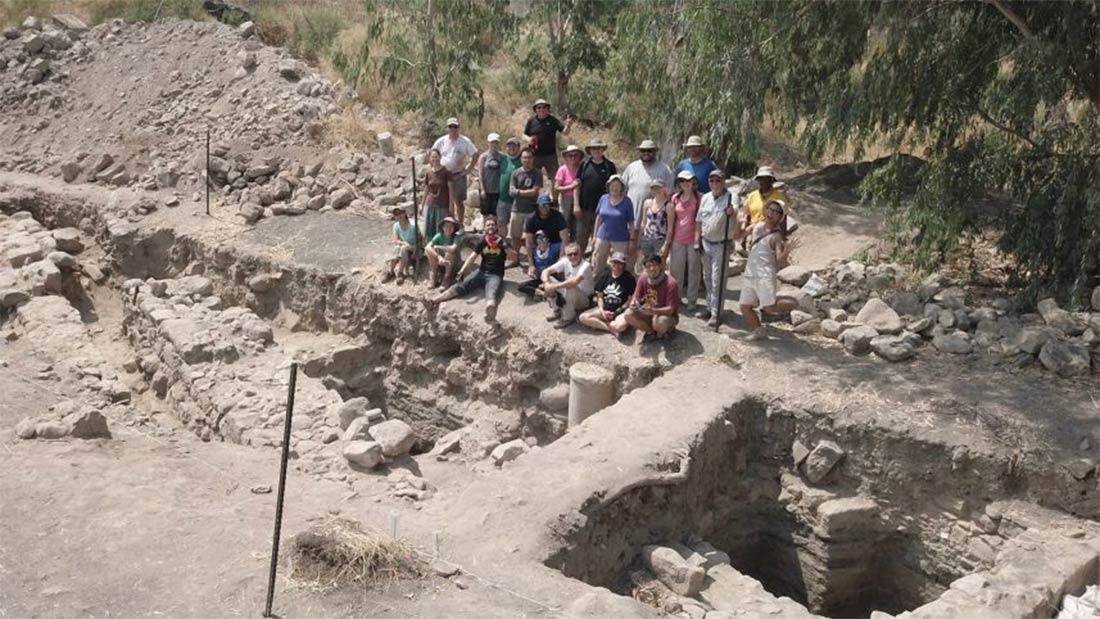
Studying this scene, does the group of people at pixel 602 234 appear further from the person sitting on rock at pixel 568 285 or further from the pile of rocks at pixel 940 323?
the pile of rocks at pixel 940 323

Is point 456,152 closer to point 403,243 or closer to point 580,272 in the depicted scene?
point 403,243

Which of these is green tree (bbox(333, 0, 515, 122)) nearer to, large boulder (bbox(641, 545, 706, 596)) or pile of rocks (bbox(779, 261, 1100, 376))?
pile of rocks (bbox(779, 261, 1100, 376))

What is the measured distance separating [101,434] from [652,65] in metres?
7.53

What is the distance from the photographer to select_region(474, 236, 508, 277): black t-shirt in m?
12.5

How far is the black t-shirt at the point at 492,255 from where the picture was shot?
12477mm

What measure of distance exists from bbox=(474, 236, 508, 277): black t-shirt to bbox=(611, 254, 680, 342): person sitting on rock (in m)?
2.07

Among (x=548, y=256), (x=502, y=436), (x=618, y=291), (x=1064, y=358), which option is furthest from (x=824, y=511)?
(x=548, y=256)

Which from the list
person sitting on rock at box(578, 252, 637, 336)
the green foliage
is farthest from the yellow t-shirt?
the green foliage

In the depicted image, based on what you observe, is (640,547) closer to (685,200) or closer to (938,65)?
(685,200)

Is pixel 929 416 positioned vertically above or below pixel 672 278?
Answer: below

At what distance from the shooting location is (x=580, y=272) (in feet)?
37.9

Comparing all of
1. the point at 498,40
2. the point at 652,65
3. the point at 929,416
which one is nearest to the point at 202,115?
the point at 498,40

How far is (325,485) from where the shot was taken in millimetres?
9422

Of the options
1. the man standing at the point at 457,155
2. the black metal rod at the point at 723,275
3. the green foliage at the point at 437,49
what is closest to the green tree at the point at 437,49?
the green foliage at the point at 437,49
